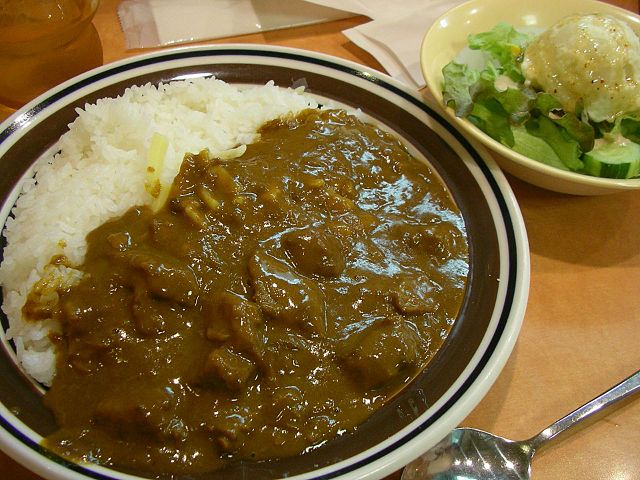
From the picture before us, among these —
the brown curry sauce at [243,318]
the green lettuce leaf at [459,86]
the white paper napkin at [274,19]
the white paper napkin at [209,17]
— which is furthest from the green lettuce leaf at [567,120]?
the white paper napkin at [209,17]

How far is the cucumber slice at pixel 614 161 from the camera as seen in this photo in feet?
7.50

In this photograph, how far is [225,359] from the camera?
1.68 m

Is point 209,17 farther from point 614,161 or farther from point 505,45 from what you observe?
point 614,161

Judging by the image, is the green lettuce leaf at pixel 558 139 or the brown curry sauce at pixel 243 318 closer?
the brown curry sauce at pixel 243 318

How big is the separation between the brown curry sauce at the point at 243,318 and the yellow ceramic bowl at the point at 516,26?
491 millimetres

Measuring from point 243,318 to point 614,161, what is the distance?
178cm

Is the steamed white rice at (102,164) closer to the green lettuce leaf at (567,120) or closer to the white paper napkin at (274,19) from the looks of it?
the white paper napkin at (274,19)

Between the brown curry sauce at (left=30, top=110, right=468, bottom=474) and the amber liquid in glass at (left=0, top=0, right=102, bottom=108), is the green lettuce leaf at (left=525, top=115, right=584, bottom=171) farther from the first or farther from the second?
the amber liquid in glass at (left=0, top=0, right=102, bottom=108)

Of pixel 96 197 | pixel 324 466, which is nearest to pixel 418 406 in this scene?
pixel 324 466

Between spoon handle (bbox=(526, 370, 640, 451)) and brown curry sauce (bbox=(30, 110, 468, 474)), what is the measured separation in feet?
1.54

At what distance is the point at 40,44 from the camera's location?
276 cm

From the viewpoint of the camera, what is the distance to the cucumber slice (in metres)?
2.29

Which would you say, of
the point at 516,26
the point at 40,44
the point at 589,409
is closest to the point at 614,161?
the point at 589,409

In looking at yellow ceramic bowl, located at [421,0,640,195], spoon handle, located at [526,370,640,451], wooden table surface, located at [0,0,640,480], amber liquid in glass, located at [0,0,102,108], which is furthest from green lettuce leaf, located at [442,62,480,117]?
amber liquid in glass, located at [0,0,102,108]
